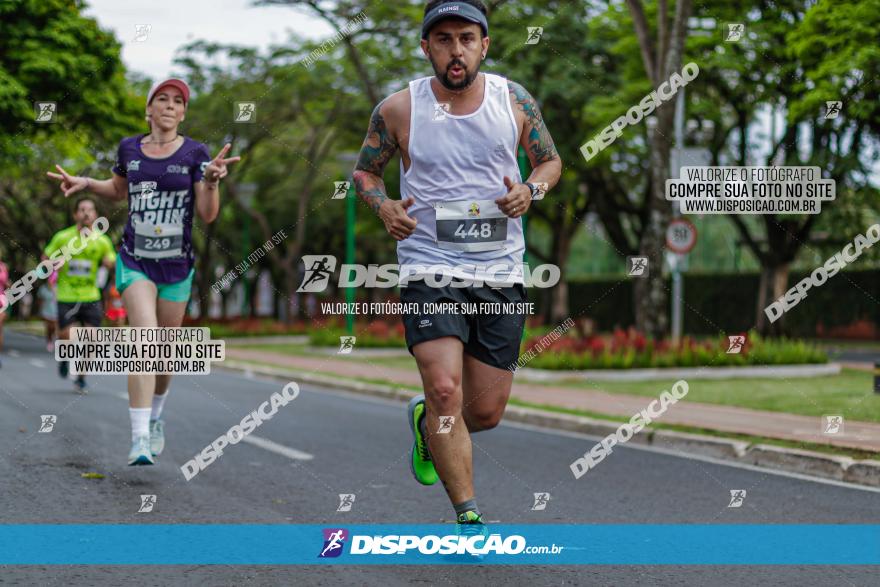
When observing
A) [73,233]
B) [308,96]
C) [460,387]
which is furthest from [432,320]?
[308,96]

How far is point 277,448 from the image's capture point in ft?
27.9

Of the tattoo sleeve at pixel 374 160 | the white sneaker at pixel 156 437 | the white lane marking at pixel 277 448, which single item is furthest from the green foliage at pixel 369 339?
the tattoo sleeve at pixel 374 160

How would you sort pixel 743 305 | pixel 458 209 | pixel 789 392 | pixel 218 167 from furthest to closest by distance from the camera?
Answer: pixel 743 305 < pixel 789 392 < pixel 218 167 < pixel 458 209

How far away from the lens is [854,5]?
13844mm

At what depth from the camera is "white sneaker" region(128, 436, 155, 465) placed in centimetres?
638

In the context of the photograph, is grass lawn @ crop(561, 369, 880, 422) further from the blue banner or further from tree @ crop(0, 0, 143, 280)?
tree @ crop(0, 0, 143, 280)

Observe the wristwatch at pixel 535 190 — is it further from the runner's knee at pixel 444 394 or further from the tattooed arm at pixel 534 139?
the runner's knee at pixel 444 394

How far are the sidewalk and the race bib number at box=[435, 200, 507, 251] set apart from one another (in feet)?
14.3

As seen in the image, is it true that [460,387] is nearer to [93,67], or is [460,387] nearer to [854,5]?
[854,5]

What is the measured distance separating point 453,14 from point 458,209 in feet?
2.57

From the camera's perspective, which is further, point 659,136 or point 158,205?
point 659,136

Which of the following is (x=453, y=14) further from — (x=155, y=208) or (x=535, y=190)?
(x=155, y=208)

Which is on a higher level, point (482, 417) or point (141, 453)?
point (482, 417)

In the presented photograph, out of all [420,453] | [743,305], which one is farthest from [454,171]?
[743,305]
